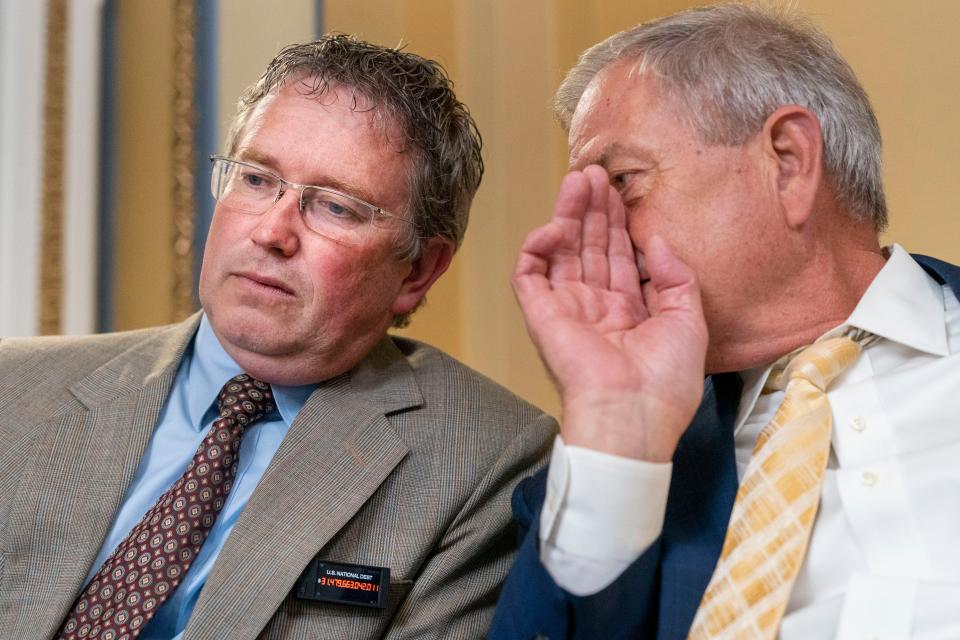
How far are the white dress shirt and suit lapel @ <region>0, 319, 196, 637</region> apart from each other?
2.49 ft

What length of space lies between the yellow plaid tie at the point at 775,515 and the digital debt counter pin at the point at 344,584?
20.8 inches

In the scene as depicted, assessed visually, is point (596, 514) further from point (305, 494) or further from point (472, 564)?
point (305, 494)

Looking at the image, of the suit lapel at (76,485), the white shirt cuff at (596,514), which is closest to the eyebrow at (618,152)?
the white shirt cuff at (596,514)

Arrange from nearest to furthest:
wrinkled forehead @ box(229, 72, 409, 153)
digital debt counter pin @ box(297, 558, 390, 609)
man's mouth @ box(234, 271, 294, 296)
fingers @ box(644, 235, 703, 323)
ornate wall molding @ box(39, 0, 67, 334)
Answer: fingers @ box(644, 235, 703, 323), digital debt counter pin @ box(297, 558, 390, 609), man's mouth @ box(234, 271, 294, 296), wrinkled forehead @ box(229, 72, 409, 153), ornate wall molding @ box(39, 0, 67, 334)

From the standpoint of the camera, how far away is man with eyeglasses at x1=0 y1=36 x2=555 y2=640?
1.70 m

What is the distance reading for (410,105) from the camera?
2043 mm

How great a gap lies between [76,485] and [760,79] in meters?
1.30

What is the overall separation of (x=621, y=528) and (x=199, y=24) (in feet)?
7.07

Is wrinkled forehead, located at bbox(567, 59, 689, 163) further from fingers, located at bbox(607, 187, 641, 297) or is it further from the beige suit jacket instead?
the beige suit jacket

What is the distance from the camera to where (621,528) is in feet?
4.79

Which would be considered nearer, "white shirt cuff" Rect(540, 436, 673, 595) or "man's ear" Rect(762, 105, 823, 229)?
"white shirt cuff" Rect(540, 436, 673, 595)

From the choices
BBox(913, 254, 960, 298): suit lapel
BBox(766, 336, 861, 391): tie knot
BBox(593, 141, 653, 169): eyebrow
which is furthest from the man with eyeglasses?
BBox(913, 254, 960, 298): suit lapel

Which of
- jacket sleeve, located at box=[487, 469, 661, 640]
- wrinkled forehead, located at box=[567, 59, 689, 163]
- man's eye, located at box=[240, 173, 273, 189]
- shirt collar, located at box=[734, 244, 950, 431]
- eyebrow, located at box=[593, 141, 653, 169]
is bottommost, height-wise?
jacket sleeve, located at box=[487, 469, 661, 640]

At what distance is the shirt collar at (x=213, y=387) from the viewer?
6.36 ft
